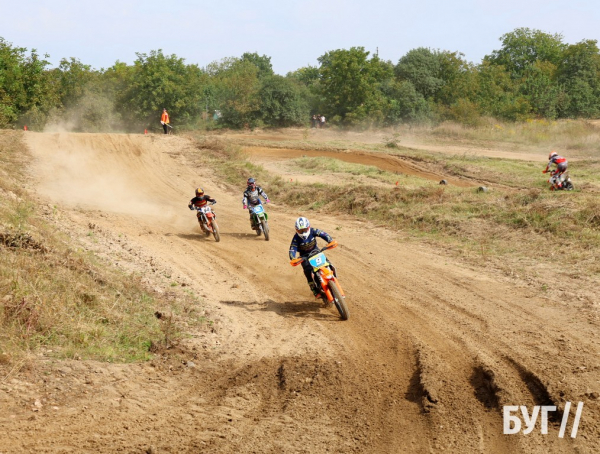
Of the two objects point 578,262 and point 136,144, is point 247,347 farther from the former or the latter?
point 136,144

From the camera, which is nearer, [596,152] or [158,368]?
[158,368]

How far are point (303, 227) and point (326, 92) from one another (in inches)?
2046

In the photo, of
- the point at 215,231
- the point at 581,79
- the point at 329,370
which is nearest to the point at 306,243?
the point at 329,370

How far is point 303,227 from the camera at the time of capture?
11227mm

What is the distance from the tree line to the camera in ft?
150

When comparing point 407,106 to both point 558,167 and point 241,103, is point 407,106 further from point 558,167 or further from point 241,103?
point 558,167

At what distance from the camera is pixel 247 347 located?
8984 millimetres

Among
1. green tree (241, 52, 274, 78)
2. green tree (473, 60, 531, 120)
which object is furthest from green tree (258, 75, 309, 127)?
green tree (241, 52, 274, 78)

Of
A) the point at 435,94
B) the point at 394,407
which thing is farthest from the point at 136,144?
the point at 435,94

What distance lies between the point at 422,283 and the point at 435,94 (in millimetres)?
53757

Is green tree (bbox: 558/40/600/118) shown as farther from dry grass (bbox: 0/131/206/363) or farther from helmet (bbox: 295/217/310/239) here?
dry grass (bbox: 0/131/206/363)

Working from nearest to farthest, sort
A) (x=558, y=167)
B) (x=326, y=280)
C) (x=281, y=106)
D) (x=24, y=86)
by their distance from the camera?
(x=326, y=280), (x=558, y=167), (x=24, y=86), (x=281, y=106)

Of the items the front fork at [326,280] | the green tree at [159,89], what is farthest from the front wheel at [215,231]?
the green tree at [159,89]

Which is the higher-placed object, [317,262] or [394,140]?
[394,140]
